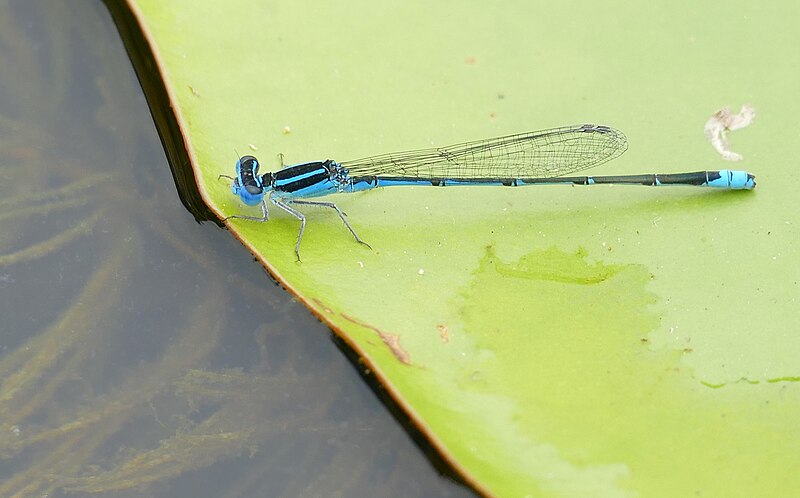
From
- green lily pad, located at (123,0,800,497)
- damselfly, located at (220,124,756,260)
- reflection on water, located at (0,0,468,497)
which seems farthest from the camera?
damselfly, located at (220,124,756,260)

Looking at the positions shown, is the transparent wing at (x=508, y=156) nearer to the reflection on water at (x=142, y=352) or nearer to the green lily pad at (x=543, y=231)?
the green lily pad at (x=543, y=231)

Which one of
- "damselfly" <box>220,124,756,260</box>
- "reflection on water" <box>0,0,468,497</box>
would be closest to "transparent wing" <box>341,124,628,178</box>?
"damselfly" <box>220,124,756,260</box>

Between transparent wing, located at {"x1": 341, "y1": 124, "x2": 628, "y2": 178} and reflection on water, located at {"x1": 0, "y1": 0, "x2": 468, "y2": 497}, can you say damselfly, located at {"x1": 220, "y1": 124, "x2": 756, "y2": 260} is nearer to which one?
transparent wing, located at {"x1": 341, "y1": 124, "x2": 628, "y2": 178}

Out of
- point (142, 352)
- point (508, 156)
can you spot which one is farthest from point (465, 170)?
point (142, 352)

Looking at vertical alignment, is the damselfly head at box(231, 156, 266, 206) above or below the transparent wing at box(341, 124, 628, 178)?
above

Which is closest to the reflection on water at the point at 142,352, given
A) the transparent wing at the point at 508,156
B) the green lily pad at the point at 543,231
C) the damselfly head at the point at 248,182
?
the damselfly head at the point at 248,182

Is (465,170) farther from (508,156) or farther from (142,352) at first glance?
(142,352)

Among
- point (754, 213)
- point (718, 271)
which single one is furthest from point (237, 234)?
point (754, 213)

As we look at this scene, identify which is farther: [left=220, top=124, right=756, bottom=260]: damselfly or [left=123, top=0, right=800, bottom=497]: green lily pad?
[left=220, top=124, right=756, bottom=260]: damselfly
